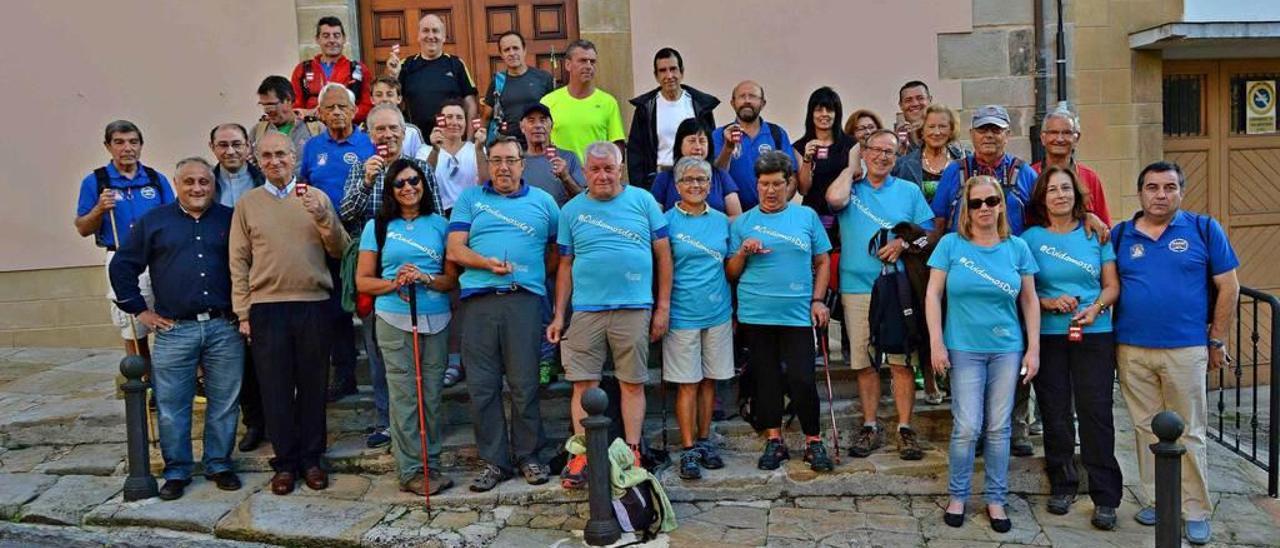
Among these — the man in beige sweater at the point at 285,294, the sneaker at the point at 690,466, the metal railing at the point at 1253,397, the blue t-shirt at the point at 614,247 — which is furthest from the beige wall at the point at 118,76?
the metal railing at the point at 1253,397

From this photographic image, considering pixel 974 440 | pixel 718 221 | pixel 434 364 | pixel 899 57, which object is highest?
pixel 899 57

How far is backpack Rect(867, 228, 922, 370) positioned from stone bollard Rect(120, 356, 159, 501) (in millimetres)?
3837

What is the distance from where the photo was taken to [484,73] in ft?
28.0

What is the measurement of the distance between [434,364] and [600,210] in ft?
3.89

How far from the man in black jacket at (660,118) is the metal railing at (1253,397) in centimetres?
323

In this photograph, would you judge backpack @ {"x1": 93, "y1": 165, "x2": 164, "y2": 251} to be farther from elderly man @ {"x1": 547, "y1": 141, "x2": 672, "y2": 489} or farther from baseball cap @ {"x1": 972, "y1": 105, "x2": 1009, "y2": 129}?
baseball cap @ {"x1": 972, "y1": 105, "x2": 1009, "y2": 129}

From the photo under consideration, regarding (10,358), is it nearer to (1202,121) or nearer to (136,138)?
(136,138)

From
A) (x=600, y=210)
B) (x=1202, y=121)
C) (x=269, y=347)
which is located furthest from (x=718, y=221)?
(x=1202, y=121)

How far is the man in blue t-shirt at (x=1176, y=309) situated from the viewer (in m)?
5.00

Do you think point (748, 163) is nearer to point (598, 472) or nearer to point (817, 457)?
point (817, 457)

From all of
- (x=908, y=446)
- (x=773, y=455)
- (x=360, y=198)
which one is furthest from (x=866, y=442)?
(x=360, y=198)

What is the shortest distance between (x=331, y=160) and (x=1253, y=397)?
19.3 ft

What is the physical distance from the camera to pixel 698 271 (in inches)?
221

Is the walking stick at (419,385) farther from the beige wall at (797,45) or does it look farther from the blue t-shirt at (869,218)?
the beige wall at (797,45)
